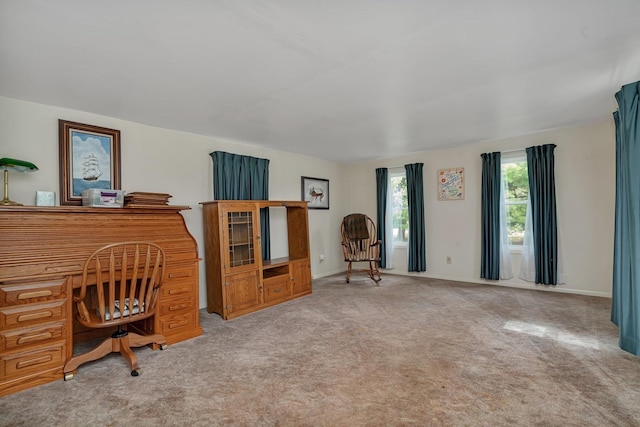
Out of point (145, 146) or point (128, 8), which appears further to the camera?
point (145, 146)

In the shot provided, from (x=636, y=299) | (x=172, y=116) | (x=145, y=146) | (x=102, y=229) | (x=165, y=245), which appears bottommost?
(x=636, y=299)

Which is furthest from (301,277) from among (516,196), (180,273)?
(516,196)

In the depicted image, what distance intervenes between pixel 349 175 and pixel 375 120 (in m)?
2.86

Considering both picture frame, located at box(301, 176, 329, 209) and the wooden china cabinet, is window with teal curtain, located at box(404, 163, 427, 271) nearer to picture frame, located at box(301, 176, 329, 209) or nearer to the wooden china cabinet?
picture frame, located at box(301, 176, 329, 209)

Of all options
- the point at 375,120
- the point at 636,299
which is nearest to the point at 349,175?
the point at 375,120

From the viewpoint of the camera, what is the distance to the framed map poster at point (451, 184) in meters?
4.90

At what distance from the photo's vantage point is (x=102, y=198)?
2.71 metres

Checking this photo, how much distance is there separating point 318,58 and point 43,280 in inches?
96.7

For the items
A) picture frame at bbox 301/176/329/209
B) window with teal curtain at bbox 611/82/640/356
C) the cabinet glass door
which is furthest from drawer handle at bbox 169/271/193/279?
window with teal curtain at bbox 611/82/640/356

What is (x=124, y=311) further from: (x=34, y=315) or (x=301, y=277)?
(x=301, y=277)

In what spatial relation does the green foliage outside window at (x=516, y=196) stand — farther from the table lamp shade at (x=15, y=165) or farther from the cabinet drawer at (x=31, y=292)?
the table lamp shade at (x=15, y=165)

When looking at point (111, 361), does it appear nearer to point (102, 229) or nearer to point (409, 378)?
point (102, 229)

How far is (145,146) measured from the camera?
333 centimetres

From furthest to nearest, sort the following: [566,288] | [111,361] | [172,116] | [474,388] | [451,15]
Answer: [566,288] < [172,116] < [111,361] < [474,388] < [451,15]
